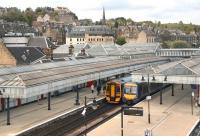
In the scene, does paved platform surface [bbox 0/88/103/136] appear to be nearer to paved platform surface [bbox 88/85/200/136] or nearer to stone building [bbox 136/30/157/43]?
paved platform surface [bbox 88/85/200/136]

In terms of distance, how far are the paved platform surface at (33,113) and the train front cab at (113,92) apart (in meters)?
3.64

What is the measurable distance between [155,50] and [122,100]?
69.5m

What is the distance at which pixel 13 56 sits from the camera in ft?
239

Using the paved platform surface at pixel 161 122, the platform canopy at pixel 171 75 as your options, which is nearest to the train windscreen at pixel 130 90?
the platform canopy at pixel 171 75

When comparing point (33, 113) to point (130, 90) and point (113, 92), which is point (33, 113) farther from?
point (130, 90)

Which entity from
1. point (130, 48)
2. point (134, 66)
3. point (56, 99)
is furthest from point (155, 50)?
point (56, 99)

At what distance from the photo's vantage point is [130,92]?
47562 mm

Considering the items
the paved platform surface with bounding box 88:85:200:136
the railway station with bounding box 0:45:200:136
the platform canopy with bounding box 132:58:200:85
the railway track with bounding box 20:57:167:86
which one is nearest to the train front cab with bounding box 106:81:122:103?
the railway station with bounding box 0:45:200:136

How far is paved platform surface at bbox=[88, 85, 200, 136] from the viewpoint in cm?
3331

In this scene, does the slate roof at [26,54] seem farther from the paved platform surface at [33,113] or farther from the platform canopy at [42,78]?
the paved platform surface at [33,113]

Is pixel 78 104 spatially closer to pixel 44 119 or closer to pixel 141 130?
pixel 44 119

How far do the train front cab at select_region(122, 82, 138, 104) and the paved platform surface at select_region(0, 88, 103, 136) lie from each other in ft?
19.2

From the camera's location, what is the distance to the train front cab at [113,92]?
4819cm

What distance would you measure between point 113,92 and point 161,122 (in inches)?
487
